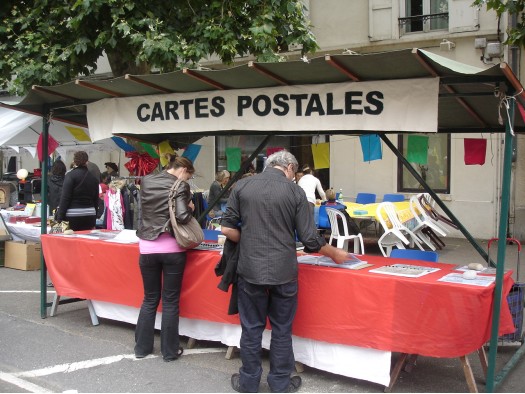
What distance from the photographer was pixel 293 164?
166 inches

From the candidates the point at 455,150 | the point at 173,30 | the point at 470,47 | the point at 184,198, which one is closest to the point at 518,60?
the point at 470,47

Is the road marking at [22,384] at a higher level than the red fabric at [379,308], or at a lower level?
lower

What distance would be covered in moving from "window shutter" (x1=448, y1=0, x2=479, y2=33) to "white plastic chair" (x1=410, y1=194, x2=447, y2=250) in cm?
439

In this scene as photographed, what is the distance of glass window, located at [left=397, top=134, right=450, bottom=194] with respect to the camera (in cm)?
1302

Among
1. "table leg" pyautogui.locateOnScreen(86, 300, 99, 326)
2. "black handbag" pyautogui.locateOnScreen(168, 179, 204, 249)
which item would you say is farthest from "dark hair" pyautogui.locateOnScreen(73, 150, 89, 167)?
"black handbag" pyautogui.locateOnScreen(168, 179, 204, 249)

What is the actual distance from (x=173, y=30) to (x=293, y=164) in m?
5.74

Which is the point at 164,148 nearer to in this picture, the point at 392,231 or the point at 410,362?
the point at 410,362

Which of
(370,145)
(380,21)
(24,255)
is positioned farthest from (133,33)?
(380,21)

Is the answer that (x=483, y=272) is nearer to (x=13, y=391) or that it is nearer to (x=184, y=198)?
(x=184, y=198)

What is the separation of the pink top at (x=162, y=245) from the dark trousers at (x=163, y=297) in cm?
4

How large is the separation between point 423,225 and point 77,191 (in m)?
6.11

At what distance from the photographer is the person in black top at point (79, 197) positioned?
7.13 metres

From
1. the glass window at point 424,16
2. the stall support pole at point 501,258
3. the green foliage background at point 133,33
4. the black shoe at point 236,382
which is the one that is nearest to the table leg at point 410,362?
the stall support pole at point 501,258

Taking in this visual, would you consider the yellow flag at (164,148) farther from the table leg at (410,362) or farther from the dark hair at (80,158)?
the table leg at (410,362)
